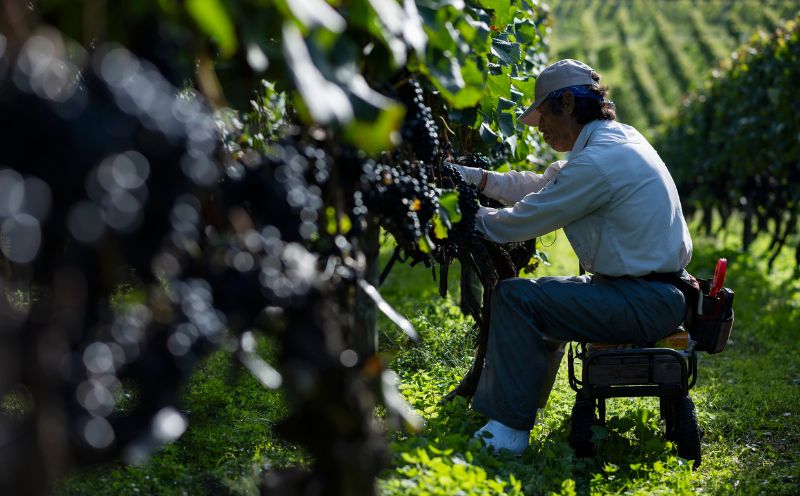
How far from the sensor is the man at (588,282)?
345 cm

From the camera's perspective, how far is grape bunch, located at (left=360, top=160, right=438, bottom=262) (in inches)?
102

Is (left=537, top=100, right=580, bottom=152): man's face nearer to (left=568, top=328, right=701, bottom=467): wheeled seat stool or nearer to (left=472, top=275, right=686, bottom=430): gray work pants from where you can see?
(left=472, top=275, right=686, bottom=430): gray work pants

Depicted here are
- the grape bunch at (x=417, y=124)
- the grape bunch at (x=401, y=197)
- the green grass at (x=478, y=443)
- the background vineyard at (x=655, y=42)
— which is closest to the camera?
the grape bunch at (x=401, y=197)

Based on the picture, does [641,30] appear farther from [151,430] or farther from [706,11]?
[151,430]

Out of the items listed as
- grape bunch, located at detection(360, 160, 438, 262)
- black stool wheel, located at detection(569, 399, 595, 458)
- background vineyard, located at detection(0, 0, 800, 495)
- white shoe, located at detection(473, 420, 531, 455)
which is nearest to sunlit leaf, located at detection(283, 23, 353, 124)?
background vineyard, located at detection(0, 0, 800, 495)

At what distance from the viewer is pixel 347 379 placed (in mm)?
1943

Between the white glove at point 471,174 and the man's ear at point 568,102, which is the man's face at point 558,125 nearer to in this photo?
the man's ear at point 568,102

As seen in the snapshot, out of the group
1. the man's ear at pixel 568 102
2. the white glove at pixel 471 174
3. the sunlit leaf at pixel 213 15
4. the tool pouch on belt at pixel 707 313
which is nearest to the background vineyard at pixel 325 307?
the sunlit leaf at pixel 213 15

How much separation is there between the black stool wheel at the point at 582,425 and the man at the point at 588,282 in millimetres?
159

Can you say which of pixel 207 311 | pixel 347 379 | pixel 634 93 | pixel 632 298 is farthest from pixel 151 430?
pixel 634 93

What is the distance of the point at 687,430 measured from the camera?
11.7 ft

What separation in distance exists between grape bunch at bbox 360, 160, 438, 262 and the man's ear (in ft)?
3.05

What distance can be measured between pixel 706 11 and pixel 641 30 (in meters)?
2.78

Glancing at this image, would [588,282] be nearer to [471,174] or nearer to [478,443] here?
[471,174]
